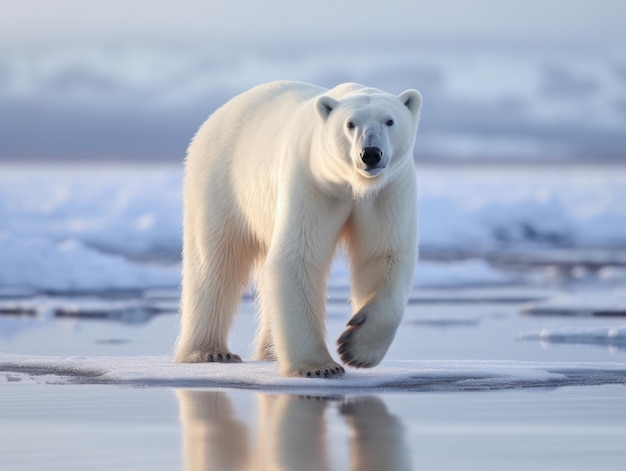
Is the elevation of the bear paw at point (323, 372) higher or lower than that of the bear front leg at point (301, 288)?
lower

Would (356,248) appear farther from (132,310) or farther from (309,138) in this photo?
(132,310)

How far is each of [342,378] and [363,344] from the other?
0.21 meters

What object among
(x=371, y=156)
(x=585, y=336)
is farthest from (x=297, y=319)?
(x=585, y=336)

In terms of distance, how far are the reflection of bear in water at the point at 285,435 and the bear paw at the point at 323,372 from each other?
1.84ft

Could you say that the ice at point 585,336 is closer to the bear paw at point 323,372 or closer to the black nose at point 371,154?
the bear paw at point 323,372

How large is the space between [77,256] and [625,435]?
535 inches

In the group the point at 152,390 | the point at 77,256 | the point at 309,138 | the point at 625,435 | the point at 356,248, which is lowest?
the point at 625,435

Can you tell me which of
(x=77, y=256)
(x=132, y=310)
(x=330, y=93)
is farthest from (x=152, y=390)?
(x=77, y=256)

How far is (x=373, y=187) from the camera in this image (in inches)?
223

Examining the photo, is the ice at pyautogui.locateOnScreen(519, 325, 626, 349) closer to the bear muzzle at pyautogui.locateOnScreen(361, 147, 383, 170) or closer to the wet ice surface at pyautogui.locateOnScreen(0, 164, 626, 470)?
the wet ice surface at pyautogui.locateOnScreen(0, 164, 626, 470)

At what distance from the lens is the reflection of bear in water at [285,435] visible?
365cm

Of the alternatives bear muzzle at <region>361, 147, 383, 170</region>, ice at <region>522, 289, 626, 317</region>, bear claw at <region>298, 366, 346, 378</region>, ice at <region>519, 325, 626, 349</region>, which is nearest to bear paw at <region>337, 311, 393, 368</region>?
bear claw at <region>298, 366, 346, 378</region>

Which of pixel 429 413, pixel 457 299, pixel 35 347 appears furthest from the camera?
pixel 457 299

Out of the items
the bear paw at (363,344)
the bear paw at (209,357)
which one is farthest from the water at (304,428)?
the bear paw at (209,357)
